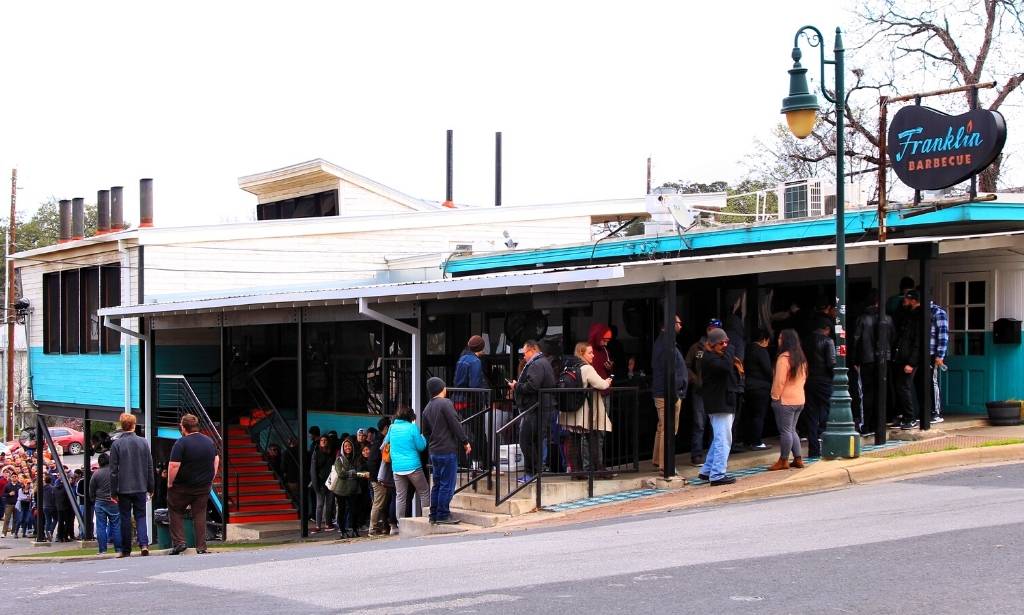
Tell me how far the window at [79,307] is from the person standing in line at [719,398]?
1495 cm

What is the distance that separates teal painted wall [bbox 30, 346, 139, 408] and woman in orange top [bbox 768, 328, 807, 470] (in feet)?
47.3

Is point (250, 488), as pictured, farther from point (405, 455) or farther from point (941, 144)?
point (941, 144)

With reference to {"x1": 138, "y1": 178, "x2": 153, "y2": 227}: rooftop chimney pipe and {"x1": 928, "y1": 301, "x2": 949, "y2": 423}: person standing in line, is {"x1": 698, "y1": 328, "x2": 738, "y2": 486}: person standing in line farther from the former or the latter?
{"x1": 138, "y1": 178, "x2": 153, "y2": 227}: rooftop chimney pipe

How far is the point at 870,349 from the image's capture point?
14297 mm

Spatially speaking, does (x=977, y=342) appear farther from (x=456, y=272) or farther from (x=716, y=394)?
(x=456, y=272)

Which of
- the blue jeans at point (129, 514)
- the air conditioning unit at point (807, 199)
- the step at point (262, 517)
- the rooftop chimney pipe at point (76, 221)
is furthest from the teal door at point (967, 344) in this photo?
the rooftop chimney pipe at point (76, 221)

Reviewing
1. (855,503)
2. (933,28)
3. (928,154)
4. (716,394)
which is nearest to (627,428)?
(716,394)

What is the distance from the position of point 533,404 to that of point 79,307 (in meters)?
16.3

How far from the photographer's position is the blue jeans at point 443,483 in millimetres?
12984

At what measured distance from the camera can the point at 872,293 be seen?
1482 cm

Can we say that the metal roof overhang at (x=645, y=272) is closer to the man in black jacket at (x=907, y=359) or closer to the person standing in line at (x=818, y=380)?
the man in black jacket at (x=907, y=359)

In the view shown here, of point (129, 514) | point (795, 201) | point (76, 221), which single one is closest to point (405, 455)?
point (129, 514)

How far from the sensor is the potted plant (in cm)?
1545

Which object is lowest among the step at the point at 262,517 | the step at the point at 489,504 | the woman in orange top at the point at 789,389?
the step at the point at 262,517
